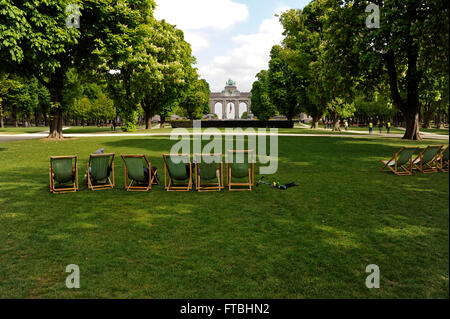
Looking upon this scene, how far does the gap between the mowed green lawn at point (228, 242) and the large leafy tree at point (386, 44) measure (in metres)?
13.8

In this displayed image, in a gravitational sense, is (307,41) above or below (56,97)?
above

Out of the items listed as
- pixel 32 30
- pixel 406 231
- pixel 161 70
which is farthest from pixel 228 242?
pixel 161 70

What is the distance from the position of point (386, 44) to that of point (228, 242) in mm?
20498

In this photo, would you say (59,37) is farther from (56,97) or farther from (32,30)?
(56,97)

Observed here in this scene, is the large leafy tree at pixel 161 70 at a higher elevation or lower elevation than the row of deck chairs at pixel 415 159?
higher

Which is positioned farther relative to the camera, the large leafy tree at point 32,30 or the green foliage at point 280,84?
the green foliage at point 280,84

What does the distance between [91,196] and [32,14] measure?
12.9 meters

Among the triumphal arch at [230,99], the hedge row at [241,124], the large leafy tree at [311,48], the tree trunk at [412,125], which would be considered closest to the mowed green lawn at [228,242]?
the tree trunk at [412,125]

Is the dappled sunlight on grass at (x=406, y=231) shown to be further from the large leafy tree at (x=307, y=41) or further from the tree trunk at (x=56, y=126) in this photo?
the large leafy tree at (x=307, y=41)

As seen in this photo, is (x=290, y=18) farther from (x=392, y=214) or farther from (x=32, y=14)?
(x=392, y=214)

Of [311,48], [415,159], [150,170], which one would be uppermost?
[311,48]

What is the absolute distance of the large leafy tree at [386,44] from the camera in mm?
18234

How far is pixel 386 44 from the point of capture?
19828 millimetres
